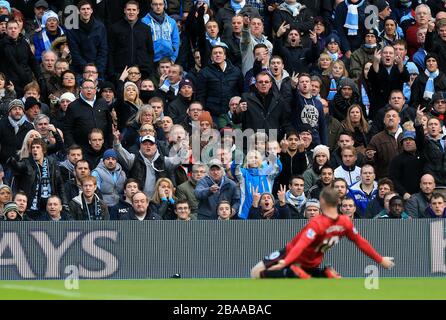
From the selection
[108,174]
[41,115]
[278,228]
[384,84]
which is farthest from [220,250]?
[384,84]

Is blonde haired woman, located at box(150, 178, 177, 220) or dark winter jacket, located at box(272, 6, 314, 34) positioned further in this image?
dark winter jacket, located at box(272, 6, 314, 34)

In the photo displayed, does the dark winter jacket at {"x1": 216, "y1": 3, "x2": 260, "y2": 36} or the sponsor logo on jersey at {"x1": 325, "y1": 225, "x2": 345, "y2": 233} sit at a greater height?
the dark winter jacket at {"x1": 216, "y1": 3, "x2": 260, "y2": 36}

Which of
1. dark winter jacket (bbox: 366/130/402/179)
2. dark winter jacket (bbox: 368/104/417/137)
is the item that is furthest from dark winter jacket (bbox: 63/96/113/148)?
dark winter jacket (bbox: 368/104/417/137)

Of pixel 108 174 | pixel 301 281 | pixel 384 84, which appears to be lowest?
pixel 301 281

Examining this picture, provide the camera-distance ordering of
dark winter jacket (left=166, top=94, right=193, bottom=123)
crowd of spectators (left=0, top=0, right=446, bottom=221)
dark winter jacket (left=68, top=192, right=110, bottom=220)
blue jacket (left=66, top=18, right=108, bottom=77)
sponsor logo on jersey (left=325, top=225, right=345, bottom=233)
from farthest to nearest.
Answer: blue jacket (left=66, top=18, right=108, bottom=77), dark winter jacket (left=166, top=94, right=193, bottom=123), crowd of spectators (left=0, top=0, right=446, bottom=221), dark winter jacket (left=68, top=192, right=110, bottom=220), sponsor logo on jersey (left=325, top=225, right=345, bottom=233)

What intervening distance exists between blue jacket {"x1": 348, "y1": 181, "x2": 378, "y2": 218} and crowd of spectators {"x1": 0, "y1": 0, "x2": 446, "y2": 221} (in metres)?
0.03

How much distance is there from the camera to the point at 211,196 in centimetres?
2122

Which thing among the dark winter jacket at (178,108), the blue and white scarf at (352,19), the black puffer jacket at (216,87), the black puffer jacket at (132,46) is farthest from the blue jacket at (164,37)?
the blue and white scarf at (352,19)

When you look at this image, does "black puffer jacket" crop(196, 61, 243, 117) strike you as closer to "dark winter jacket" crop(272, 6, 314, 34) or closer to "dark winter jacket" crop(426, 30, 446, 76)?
"dark winter jacket" crop(272, 6, 314, 34)

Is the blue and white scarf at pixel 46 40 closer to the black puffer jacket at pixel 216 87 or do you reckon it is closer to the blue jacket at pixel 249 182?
the black puffer jacket at pixel 216 87

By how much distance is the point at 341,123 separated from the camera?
2355 cm

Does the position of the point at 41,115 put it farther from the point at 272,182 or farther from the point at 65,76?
the point at 272,182

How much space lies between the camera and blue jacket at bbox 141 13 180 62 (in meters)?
24.7

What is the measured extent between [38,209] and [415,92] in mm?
6851
